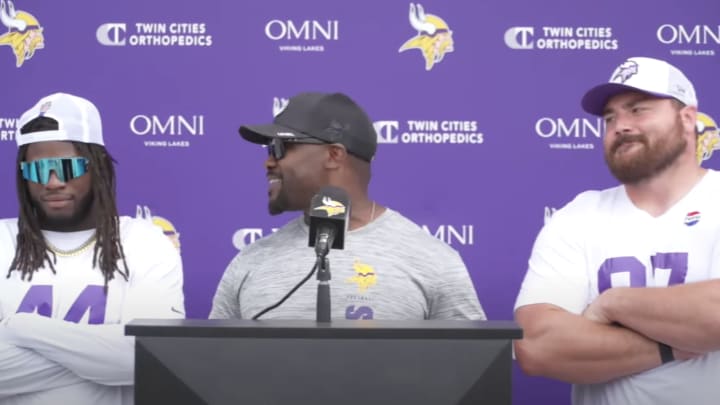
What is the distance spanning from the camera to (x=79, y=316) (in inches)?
104

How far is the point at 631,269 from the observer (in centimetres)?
252

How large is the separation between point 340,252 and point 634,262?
0.77 m

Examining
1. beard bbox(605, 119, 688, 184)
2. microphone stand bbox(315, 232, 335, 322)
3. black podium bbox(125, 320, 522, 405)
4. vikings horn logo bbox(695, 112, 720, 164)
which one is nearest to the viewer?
black podium bbox(125, 320, 522, 405)

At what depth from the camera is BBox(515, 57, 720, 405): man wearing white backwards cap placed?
235 centimetres

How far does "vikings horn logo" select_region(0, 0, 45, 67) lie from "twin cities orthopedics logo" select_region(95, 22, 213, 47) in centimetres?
24

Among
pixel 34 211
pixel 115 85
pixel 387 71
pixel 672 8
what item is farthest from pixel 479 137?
pixel 34 211

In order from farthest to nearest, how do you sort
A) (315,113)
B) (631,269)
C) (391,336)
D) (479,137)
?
(479,137)
(315,113)
(631,269)
(391,336)

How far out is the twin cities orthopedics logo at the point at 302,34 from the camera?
150 inches

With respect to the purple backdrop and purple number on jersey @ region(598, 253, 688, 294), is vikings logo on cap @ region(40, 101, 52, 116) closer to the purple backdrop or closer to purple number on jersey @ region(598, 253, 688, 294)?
the purple backdrop

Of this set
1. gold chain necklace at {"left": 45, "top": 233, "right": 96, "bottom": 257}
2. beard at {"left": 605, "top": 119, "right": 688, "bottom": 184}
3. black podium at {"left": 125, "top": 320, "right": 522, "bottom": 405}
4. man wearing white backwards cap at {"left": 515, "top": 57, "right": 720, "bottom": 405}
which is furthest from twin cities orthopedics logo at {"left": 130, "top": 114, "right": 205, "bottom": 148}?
black podium at {"left": 125, "top": 320, "right": 522, "bottom": 405}

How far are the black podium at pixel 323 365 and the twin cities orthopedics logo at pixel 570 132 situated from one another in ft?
7.51

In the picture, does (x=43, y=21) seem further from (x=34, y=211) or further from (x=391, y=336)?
(x=391, y=336)

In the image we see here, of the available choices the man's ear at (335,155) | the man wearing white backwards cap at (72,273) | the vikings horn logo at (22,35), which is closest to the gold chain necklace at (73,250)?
the man wearing white backwards cap at (72,273)

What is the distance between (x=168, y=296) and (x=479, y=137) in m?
1.52
